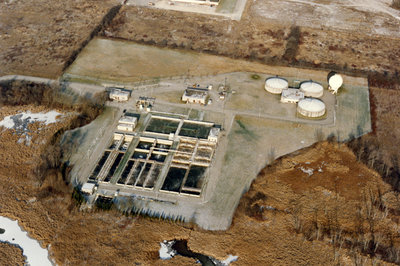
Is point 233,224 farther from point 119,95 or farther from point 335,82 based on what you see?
point 335,82

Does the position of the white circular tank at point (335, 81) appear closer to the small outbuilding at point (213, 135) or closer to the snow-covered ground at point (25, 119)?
the small outbuilding at point (213, 135)

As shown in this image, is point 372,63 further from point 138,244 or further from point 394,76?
point 138,244

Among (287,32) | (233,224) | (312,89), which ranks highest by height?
(312,89)

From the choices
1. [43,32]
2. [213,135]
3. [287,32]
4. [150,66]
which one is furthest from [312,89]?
[43,32]

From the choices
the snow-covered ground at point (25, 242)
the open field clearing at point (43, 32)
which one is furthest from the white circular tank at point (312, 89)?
the snow-covered ground at point (25, 242)

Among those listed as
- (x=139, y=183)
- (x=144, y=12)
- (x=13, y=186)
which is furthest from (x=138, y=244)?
(x=144, y=12)

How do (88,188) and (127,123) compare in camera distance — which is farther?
(127,123)
